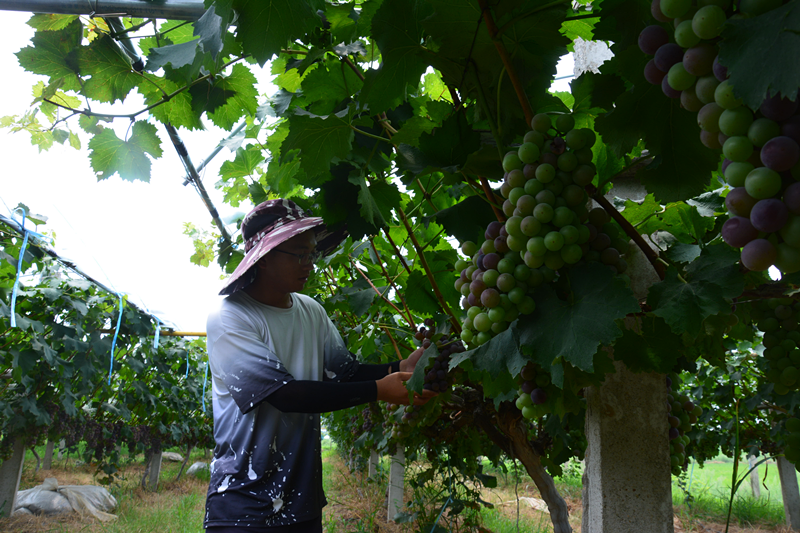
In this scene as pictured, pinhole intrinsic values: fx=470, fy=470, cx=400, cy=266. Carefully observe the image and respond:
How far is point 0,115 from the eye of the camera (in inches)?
84.5

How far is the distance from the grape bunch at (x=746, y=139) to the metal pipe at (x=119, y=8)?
122 cm

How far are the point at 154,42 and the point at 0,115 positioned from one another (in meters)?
1.09

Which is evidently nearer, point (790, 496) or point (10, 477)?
point (10, 477)

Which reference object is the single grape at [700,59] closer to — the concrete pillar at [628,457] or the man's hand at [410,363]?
the concrete pillar at [628,457]

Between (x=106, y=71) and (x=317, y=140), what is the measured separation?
81 centimetres

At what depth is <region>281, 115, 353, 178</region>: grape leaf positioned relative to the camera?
3.72 ft

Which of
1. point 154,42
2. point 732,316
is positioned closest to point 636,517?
point 732,316

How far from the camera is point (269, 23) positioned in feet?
2.97

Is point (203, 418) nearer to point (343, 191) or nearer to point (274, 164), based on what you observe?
point (274, 164)

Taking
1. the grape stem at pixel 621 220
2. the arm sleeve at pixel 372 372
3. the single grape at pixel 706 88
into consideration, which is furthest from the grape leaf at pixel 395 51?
the arm sleeve at pixel 372 372

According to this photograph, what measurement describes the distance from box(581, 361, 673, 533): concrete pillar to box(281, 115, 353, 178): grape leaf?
0.87 m

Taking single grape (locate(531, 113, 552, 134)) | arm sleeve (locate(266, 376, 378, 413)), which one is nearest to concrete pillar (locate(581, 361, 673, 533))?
single grape (locate(531, 113, 552, 134))

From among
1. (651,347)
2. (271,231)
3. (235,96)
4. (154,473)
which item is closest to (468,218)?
(651,347)

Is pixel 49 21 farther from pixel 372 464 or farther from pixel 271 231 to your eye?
pixel 372 464
